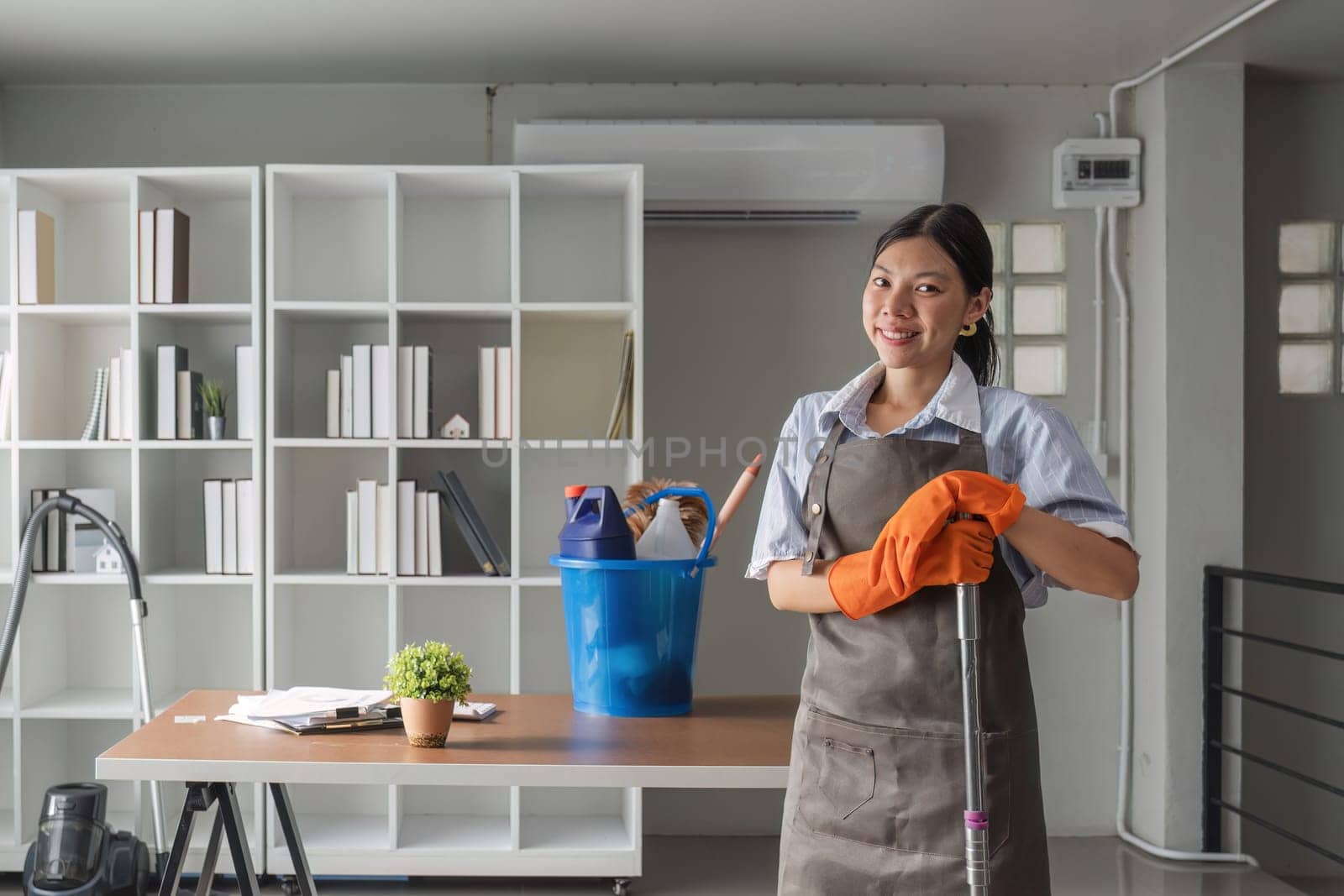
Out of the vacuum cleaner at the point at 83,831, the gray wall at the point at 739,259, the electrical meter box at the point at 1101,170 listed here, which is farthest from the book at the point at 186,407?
the electrical meter box at the point at 1101,170

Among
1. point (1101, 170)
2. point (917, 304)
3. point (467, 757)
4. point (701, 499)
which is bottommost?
point (467, 757)

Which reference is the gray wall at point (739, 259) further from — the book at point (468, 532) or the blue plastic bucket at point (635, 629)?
the blue plastic bucket at point (635, 629)

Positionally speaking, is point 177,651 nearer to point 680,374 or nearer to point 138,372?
point 138,372

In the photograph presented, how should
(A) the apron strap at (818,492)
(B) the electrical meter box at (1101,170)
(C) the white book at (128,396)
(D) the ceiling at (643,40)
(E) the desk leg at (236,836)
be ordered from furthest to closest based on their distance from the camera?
(B) the electrical meter box at (1101,170) < (C) the white book at (128,396) < (D) the ceiling at (643,40) < (E) the desk leg at (236,836) < (A) the apron strap at (818,492)

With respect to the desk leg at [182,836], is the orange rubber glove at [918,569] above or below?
above

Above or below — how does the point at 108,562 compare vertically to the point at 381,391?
below

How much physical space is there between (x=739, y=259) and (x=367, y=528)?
5.02 feet

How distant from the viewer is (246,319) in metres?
3.49

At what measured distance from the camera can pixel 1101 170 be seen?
364 cm

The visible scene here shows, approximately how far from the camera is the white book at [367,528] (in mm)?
A: 3244

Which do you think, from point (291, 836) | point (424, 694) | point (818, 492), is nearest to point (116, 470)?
point (291, 836)

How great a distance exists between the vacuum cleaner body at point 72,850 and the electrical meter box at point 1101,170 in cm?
354

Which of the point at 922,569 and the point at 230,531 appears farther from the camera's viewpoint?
the point at 230,531

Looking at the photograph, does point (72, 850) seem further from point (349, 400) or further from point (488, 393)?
point (488, 393)
